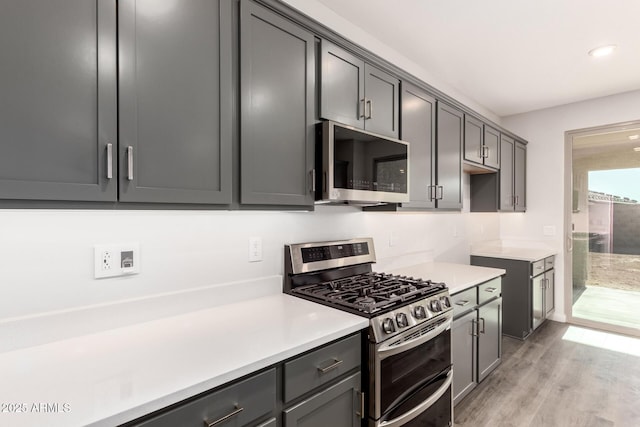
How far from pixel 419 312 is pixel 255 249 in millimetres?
912

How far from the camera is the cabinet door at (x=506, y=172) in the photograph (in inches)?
141

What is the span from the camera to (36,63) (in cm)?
91

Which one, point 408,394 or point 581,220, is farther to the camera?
point 581,220

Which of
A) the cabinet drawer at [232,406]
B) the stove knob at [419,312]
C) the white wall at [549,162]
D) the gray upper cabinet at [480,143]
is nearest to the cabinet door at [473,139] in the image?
the gray upper cabinet at [480,143]

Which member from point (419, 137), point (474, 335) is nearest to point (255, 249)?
point (419, 137)

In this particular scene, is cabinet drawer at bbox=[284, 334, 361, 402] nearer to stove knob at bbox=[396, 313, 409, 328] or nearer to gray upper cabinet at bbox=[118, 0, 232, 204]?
stove knob at bbox=[396, 313, 409, 328]

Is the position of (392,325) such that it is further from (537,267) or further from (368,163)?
(537,267)

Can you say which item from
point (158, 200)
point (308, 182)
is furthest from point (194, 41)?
point (308, 182)

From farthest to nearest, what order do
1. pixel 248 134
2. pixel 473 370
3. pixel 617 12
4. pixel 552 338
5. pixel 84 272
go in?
1. pixel 552 338
2. pixel 473 370
3. pixel 617 12
4. pixel 248 134
5. pixel 84 272

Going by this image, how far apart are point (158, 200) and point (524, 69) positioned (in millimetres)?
3249

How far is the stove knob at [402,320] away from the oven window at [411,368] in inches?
5.3

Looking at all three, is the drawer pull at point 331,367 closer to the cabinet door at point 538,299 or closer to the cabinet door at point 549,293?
the cabinet door at point 538,299

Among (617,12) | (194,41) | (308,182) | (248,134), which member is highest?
(617,12)

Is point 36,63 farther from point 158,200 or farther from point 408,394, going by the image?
point 408,394
